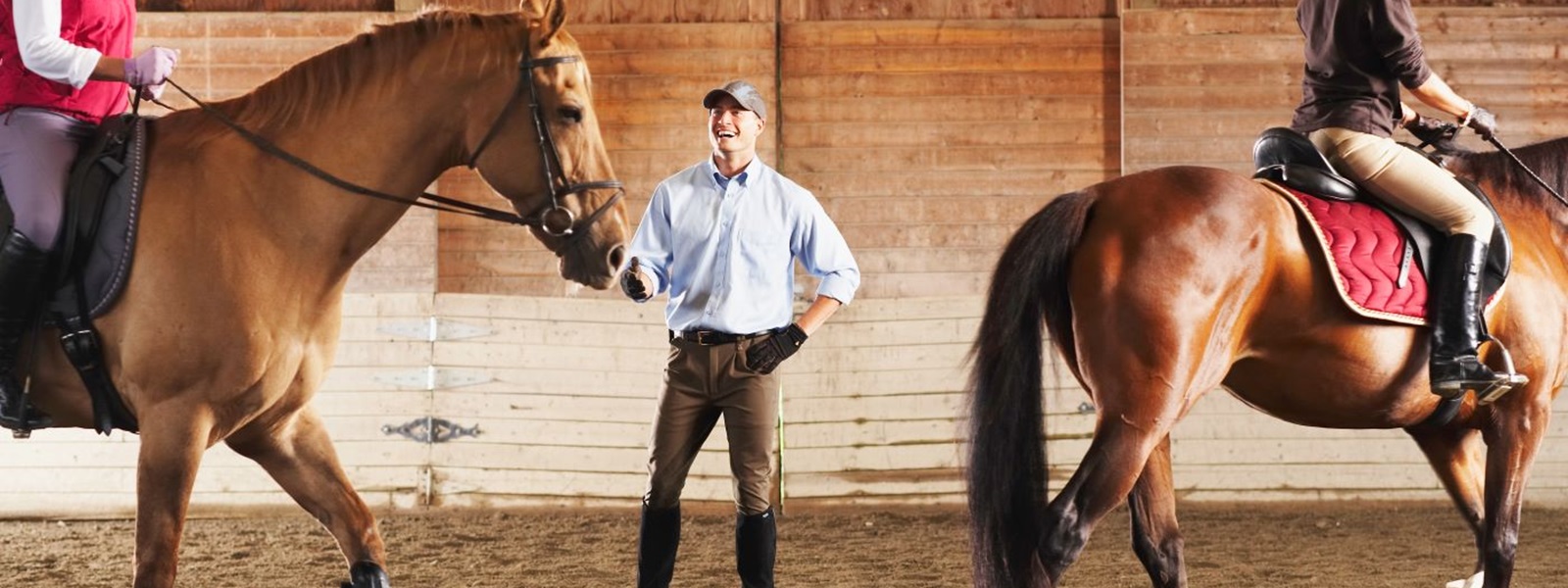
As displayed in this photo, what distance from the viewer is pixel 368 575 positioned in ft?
12.4

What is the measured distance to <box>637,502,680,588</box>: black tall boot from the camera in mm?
3984

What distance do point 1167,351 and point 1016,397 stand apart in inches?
16.9

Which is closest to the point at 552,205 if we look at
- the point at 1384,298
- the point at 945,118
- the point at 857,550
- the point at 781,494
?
the point at 1384,298

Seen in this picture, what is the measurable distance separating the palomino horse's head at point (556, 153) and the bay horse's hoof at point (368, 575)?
0.96m

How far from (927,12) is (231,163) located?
5.33 m

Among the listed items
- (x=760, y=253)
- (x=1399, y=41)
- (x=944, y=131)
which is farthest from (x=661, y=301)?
(x=1399, y=41)

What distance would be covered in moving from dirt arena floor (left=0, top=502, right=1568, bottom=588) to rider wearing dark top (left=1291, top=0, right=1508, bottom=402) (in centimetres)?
184

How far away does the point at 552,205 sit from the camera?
3488 mm

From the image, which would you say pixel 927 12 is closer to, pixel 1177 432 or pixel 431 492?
pixel 1177 432

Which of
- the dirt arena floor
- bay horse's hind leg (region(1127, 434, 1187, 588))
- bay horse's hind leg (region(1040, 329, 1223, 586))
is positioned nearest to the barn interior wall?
the dirt arena floor

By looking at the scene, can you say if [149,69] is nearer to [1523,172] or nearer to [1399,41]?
[1399,41]

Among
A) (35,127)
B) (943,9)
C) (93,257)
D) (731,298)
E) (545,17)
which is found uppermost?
(943,9)

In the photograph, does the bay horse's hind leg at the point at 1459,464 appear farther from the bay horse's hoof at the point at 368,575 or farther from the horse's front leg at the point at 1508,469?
the bay horse's hoof at the point at 368,575

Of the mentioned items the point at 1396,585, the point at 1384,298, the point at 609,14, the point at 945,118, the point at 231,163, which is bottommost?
the point at 1396,585
